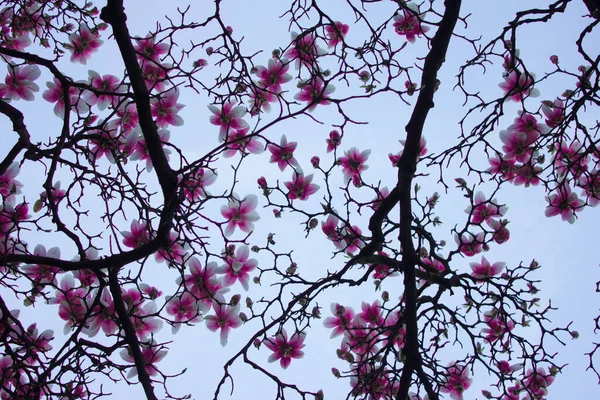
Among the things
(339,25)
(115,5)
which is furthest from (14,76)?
(339,25)

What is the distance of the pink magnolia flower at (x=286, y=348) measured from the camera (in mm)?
2953

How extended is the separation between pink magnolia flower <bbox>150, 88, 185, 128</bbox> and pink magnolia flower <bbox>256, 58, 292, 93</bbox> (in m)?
0.54

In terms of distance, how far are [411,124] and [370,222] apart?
0.59 metres

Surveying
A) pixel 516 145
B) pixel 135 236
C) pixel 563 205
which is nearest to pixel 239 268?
pixel 135 236

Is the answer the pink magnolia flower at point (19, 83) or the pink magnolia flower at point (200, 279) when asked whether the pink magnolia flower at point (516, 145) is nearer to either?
the pink magnolia flower at point (200, 279)

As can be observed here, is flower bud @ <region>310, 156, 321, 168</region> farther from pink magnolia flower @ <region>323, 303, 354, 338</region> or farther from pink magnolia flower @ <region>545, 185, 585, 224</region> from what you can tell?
pink magnolia flower @ <region>545, 185, 585, 224</region>

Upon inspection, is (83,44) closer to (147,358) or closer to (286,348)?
(147,358)

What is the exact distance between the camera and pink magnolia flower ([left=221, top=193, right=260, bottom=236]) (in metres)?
2.79

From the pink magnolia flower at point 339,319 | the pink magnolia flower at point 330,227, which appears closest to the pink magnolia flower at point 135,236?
the pink magnolia flower at point 330,227

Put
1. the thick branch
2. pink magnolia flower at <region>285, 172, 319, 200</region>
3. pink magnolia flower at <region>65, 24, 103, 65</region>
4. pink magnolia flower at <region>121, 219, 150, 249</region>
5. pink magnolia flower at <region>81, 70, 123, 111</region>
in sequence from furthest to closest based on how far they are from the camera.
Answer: pink magnolia flower at <region>65, 24, 103, 65</region>, pink magnolia flower at <region>285, 172, 319, 200</region>, pink magnolia flower at <region>81, 70, 123, 111</region>, pink magnolia flower at <region>121, 219, 150, 249</region>, the thick branch

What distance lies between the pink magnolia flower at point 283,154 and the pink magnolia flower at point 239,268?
544 mm

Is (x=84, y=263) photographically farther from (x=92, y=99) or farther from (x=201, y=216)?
(x=92, y=99)

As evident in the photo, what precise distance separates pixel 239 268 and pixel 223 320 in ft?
1.23

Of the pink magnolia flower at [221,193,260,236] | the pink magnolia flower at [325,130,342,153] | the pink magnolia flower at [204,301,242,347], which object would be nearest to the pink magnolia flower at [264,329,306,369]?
the pink magnolia flower at [204,301,242,347]
